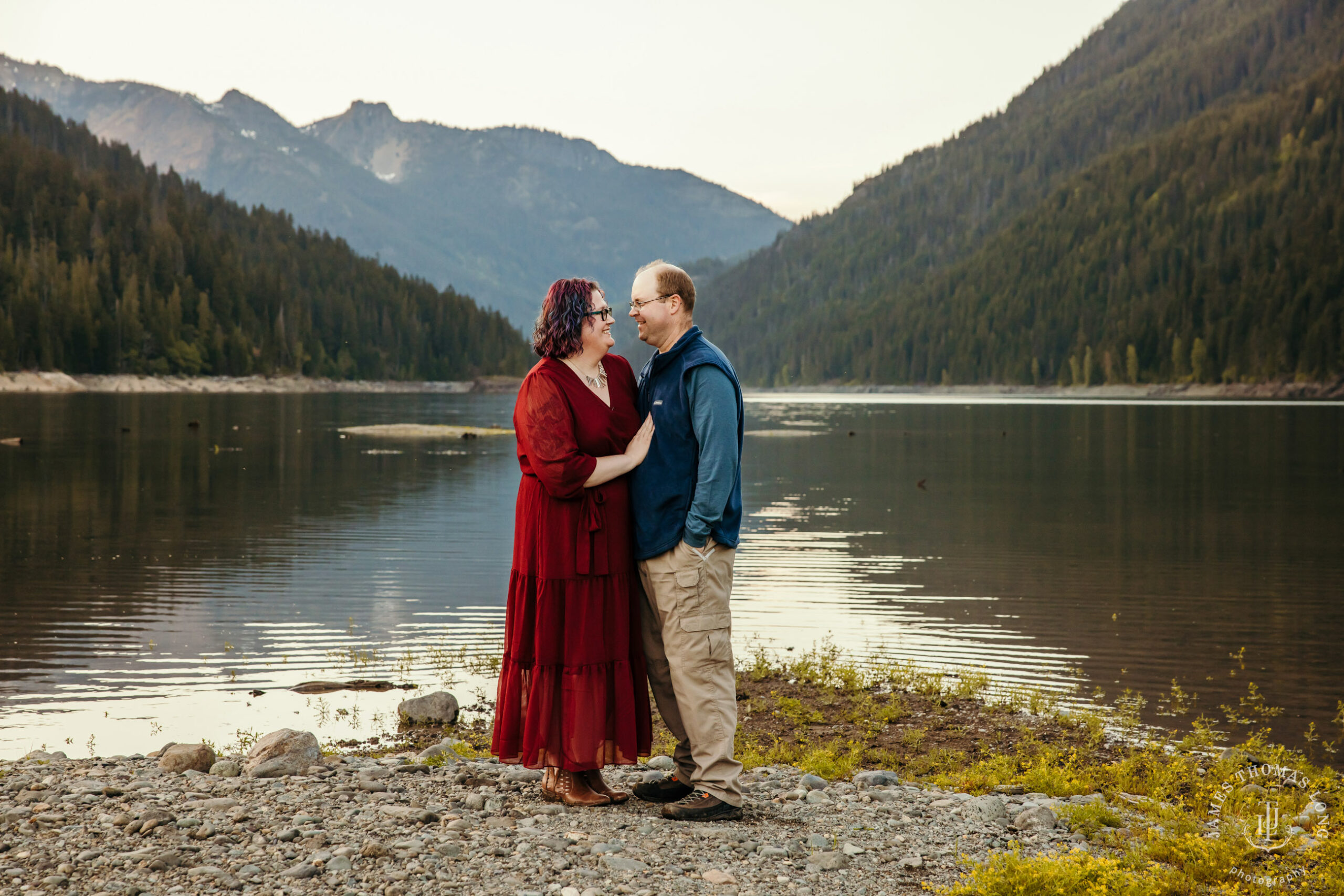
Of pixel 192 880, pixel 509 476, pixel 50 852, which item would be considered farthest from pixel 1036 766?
pixel 509 476

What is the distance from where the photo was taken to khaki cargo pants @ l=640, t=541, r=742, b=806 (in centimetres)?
645

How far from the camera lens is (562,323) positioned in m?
6.61

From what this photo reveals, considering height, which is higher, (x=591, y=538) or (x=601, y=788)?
(x=591, y=538)

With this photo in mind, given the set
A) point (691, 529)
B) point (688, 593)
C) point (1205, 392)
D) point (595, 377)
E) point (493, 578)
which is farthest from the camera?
point (1205, 392)

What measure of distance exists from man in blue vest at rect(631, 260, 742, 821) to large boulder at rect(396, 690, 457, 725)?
4.10 m

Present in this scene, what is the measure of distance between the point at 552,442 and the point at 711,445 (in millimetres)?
948

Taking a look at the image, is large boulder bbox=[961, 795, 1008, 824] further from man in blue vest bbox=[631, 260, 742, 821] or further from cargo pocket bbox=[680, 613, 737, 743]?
cargo pocket bbox=[680, 613, 737, 743]

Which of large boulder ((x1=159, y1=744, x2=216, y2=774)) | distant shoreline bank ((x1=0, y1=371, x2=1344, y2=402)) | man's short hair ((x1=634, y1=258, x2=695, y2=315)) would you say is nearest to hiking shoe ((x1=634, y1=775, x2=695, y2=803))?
man's short hair ((x1=634, y1=258, x2=695, y2=315))

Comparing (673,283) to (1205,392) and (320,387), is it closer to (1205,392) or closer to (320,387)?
(1205,392)

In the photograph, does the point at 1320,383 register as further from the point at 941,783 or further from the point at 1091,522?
the point at 941,783

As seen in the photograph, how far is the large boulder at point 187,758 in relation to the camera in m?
7.64

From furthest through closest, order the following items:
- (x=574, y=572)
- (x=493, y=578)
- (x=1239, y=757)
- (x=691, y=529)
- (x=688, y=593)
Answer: (x=493, y=578), (x=1239, y=757), (x=574, y=572), (x=688, y=593), (x=691, y=529)

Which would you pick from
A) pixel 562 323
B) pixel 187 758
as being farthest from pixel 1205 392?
pixel 187 758

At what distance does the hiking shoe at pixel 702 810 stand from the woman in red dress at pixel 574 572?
41 centimetres
